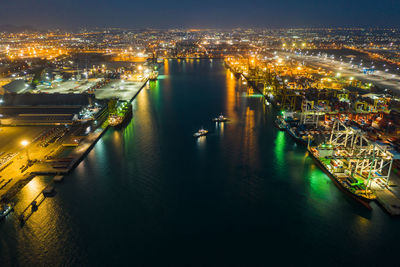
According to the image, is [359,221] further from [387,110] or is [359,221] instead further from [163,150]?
[387,110]

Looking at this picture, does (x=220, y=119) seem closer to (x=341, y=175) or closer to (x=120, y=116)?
(x=120, y=116)

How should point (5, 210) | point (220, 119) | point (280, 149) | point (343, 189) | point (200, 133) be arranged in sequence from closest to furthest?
1. point (5, 210)
2. point (343, 189)
3. point (280, 149)
4. point (200, 133)
5. point (220, 119)

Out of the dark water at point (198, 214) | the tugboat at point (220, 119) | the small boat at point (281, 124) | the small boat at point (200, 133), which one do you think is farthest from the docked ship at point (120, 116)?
the small boat at point (281, 124)

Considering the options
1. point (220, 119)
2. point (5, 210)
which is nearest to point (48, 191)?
point (5, 210)

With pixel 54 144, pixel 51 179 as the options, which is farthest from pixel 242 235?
pixel 54 144

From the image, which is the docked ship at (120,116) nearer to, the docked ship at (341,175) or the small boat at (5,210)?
the small boat at (5,210)

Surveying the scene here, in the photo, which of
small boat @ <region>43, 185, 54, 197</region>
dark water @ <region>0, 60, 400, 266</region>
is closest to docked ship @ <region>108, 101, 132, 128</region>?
dark water @ <region>0, 60, 400, 266</region>

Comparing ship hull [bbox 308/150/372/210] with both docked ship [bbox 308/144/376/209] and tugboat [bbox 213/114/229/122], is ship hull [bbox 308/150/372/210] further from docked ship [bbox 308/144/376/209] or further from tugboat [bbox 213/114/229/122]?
tugboat [bbox 213/114/229/122]

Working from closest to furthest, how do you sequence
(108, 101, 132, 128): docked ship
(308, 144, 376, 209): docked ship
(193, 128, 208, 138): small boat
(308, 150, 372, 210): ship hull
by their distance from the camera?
(308, 150, 372, 210): ship hull → (308, 144, 376, 209): docked ship → (193, 128, 208, 138): small boat → (108, 101, 132, 128): docked ship
